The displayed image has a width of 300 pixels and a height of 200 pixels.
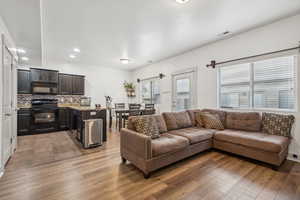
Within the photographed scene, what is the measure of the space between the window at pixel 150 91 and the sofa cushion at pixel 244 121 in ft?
10.6

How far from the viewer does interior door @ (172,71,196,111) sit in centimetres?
462

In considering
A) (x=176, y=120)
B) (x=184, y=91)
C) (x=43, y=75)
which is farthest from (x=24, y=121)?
(x=184, y=91)

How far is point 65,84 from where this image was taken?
18.4 feet

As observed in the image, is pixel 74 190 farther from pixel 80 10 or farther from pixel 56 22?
pixel 56 22

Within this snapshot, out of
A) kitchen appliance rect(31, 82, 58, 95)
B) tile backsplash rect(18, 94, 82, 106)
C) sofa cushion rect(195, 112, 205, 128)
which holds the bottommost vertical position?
sofa cushion rect(195, 112, 205, 128)

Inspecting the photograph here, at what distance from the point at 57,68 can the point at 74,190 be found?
5427mm

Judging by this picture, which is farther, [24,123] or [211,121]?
[24,123]

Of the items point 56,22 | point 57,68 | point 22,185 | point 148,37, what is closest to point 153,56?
point 148,37

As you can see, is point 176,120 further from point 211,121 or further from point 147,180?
point 147,180

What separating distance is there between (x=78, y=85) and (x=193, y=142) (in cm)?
523

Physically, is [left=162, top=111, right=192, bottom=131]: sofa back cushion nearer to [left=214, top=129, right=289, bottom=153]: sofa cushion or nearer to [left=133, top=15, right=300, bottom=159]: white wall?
[left=214, top=129, right=289, bottom=153]: sofa cushion

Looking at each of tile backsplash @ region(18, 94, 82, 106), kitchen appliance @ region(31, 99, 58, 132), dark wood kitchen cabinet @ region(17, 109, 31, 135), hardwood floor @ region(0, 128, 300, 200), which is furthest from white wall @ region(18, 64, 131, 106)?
hardwood floor @ region(0, 128, 300, 200)

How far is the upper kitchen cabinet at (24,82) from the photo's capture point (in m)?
4.77

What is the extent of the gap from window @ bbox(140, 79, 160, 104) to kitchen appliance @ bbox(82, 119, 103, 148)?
315 centimetres
